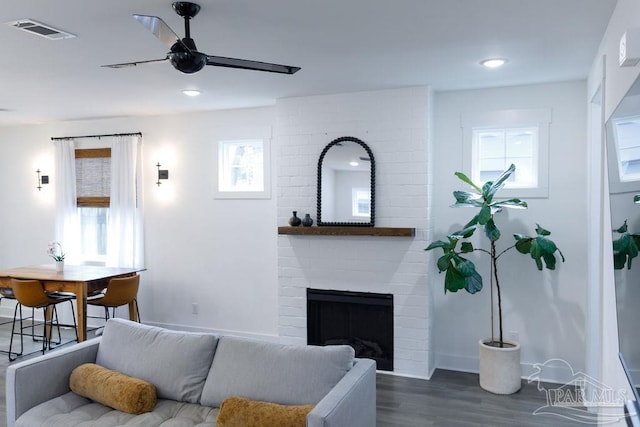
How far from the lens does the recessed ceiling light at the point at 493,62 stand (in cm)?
350

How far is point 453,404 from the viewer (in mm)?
3754

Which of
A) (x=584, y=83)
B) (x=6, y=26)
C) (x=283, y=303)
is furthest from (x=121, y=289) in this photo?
(x=584, y=83)

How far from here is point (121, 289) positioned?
16.0 feet

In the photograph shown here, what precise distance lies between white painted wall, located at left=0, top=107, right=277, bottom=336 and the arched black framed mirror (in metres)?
0.83

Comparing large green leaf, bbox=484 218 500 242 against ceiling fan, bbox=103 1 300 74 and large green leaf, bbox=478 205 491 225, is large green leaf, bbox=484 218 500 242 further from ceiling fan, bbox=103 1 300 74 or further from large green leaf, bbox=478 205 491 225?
ceiling fan, bbox=103 1 300 74

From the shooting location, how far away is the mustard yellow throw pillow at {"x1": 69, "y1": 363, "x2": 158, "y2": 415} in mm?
2584

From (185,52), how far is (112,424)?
189 centimetres

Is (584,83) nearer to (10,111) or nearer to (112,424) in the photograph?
(112,424)

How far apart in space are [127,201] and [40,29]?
10.3 feet

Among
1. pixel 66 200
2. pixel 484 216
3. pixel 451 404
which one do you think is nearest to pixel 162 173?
pixel 66 200

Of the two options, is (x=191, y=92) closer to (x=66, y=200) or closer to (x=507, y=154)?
(x=66, y=200)

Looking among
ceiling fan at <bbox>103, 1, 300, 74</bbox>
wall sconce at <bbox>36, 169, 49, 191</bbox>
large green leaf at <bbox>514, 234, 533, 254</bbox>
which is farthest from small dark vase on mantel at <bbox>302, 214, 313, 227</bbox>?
wall sconce at <bbox>36, 169, 49, 191</bbox>

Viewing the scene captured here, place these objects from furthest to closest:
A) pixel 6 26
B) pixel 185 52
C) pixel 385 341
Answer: pixel 385 341, pixel 6 26, pixel 185 52

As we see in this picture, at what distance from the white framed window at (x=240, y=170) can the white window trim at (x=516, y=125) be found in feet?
6.92
